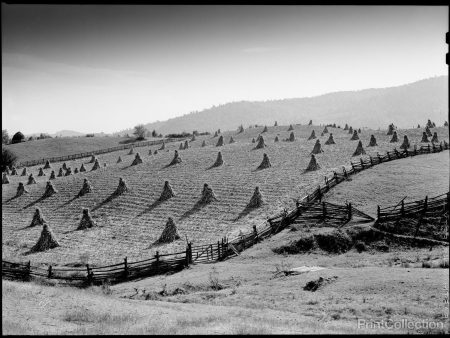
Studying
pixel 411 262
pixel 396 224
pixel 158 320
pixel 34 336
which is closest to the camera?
pixel 34 336

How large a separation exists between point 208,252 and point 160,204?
13.4 metres

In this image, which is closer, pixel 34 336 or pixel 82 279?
pixel 34 336

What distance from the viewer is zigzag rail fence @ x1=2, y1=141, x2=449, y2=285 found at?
2211 cm

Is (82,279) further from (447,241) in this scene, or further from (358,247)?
(447,241)

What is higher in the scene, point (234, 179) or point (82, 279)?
point (234, 179)

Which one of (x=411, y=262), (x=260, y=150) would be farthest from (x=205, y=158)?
(x=411, y=262)

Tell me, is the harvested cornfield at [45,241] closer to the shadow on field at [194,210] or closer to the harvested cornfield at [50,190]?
the shadow on field at [194,210]

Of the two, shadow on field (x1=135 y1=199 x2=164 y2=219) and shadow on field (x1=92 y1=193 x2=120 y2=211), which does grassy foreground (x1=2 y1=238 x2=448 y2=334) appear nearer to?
shadow on field (x1=135 y1=199 x2=164 y2=219)

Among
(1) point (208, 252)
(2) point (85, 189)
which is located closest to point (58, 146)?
(2) point (85, 189)

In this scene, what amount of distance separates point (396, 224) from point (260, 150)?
3224 cm

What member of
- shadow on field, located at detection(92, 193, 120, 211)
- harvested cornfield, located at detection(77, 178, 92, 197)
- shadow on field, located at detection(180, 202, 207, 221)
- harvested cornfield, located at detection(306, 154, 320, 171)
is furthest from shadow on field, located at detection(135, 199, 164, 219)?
harvested cornfield, located at detection(306, 154, 320, 171)

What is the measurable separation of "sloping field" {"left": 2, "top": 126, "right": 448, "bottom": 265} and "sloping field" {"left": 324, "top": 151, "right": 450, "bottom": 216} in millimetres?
2758

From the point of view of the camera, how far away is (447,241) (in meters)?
21.2

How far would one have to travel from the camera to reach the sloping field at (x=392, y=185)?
94.4 feet
